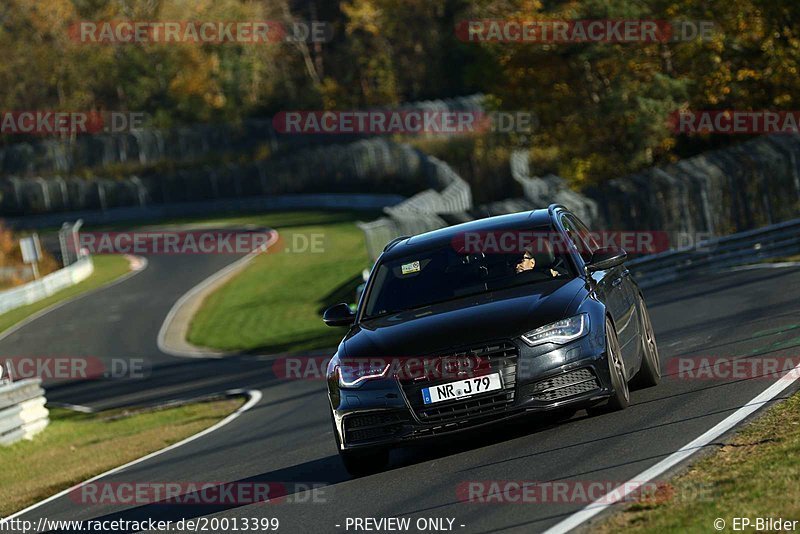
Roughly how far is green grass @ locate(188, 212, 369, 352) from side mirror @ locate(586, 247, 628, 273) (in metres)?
19.0

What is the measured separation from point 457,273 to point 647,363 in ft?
6.79

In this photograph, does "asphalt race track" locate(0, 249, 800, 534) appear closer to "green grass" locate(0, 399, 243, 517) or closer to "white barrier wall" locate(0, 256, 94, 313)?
"green grass" locate(0, 399, 243, 517)

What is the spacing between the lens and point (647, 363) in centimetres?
1148

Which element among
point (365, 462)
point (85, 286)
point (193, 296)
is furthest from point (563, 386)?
point (85, 286)

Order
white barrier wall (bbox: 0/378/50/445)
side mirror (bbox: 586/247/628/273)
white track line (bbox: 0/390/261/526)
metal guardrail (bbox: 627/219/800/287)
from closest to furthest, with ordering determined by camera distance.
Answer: side mirror (bbox: 586/247/628/273)
white track line (bbox: 0/390/261/526)
white barrier wall (bbox: 0/378/50/445)
metal guardrail (bbox: 627/219/800/287)

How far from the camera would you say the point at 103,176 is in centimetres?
8888

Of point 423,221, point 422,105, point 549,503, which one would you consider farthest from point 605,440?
point 422,105

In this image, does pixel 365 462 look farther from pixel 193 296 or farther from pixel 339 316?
pixel 193 296

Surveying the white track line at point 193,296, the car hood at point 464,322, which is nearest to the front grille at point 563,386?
the car hood at point 464,322

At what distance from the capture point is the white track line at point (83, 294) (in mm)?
45438

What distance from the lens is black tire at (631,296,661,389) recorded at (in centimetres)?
1147

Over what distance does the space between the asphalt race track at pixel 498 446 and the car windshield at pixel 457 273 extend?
115 cm

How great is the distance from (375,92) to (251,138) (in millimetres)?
8688

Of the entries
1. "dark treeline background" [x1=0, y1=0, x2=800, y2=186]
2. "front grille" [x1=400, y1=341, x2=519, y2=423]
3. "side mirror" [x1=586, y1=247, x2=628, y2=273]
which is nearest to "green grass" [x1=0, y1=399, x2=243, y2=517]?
"front grille" [x1=400, y1=341, x2=519, y2=423]
